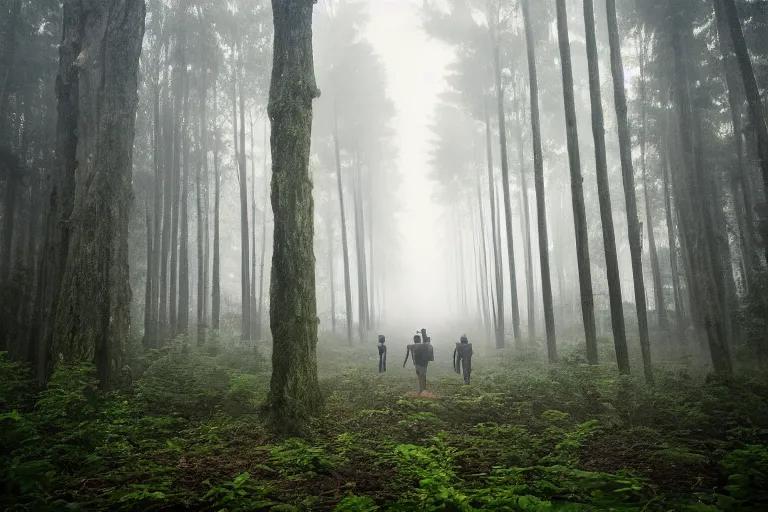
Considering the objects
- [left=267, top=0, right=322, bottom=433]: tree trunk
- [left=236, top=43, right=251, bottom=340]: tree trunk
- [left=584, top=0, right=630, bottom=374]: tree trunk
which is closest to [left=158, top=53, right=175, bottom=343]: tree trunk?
[left=236, top=43, right=251, bottom=340]: tree trunk

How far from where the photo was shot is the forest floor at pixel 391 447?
3.20m

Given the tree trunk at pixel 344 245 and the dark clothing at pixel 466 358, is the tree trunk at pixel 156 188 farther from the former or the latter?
the dark clothing at pixel 466 358

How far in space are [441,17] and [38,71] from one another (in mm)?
15939

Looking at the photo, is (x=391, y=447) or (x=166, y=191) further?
(x=166, y=191)

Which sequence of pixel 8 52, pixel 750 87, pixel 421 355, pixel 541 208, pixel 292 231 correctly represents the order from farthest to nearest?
pixel 8 52
pixel 541 208
pixel 421 355
pixel 750 87
pixel 292 231

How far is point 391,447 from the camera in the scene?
506cm

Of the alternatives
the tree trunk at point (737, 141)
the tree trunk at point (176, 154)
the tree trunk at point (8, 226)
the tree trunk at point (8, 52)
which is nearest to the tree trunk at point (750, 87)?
the tree trunk at point (737, 141)

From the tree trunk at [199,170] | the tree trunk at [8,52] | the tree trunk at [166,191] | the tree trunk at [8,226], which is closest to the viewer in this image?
the tree trunk at [8,226]

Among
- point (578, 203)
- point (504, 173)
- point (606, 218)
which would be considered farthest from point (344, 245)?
point (606, 218)

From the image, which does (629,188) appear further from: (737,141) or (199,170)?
(199,170)

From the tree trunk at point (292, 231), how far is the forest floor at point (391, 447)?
56cm

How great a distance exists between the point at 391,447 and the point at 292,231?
339cm

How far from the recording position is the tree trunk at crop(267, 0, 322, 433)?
6020 millimetres

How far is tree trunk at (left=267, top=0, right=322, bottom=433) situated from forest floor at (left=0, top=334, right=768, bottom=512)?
1.85ft
